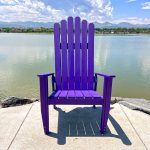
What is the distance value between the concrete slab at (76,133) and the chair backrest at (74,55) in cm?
51

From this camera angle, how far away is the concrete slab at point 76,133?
3.23 meters

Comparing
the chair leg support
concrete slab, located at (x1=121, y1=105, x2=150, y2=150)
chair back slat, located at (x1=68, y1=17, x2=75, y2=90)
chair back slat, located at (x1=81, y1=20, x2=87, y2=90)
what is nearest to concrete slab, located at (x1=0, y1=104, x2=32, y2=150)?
the chair leg support

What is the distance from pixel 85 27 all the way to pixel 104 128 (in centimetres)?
176

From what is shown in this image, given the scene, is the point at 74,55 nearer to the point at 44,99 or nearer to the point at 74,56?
the point at 74,56

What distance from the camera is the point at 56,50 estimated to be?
4367 millimetres

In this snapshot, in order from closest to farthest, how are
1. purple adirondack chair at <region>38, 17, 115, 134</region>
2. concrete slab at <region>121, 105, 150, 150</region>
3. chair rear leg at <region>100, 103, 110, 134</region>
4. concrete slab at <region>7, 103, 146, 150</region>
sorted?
concrete slab at <region>7, 103, 146, 150</region> → concrete slab at <region>121, 105, 150, 150</region> → chair rear leg at <region>100, 103, 110, 134</region> → purple adirondack chair at <region>38, 17, 115, 134</region>

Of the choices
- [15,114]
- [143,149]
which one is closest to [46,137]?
[15,114]

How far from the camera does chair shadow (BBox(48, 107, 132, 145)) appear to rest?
3517mm

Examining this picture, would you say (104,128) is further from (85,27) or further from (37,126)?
(85,27)

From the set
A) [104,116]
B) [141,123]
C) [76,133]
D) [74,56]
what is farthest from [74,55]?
[141,123]

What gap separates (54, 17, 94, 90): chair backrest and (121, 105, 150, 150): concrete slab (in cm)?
79

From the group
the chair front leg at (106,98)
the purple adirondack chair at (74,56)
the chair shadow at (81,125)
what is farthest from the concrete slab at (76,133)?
the purple adirondack chair at (74,56)

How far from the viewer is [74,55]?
14.7ft

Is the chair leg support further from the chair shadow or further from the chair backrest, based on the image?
the chair backrest
